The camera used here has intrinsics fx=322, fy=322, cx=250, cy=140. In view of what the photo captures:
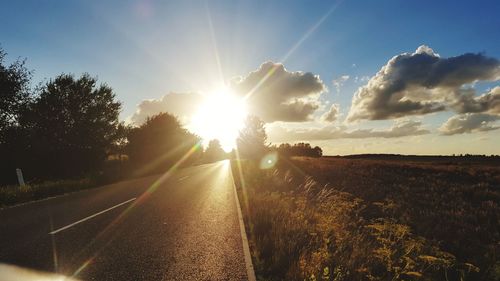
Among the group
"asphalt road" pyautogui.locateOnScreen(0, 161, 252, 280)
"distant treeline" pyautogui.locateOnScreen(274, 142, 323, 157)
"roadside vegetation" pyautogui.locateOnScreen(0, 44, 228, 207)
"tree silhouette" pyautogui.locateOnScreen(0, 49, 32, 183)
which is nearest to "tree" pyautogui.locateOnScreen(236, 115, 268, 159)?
"distant treeline" pyautogui.locateOnScreen(274, 142, 323, 157)

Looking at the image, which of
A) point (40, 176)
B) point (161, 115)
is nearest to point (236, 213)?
point (40, 176)

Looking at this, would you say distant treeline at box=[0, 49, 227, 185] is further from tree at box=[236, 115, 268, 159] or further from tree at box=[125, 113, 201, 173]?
tree at box=[236, 115, 268, 159]

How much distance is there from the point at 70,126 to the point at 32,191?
20.1m

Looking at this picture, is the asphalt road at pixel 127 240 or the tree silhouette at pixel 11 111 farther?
the tree silhouette at pixel 11 111

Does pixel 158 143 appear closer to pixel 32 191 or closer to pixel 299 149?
pixel 32 191

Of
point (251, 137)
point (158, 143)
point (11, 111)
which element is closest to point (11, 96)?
point (11, 111)

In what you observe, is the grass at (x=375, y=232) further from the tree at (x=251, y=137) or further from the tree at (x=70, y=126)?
the tree at (x=251, y=137)

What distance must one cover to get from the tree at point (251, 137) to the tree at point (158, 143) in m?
22.3

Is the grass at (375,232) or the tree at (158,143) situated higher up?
the tree at (158,143)

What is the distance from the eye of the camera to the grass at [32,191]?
12376mm

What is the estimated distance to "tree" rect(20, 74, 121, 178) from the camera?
27.8 meters

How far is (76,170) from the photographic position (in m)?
29.8

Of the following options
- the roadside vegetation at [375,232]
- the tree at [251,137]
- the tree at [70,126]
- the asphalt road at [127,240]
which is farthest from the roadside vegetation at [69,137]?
the tree at [251,137]

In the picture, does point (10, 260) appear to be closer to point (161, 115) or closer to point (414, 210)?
point (414, 210)
